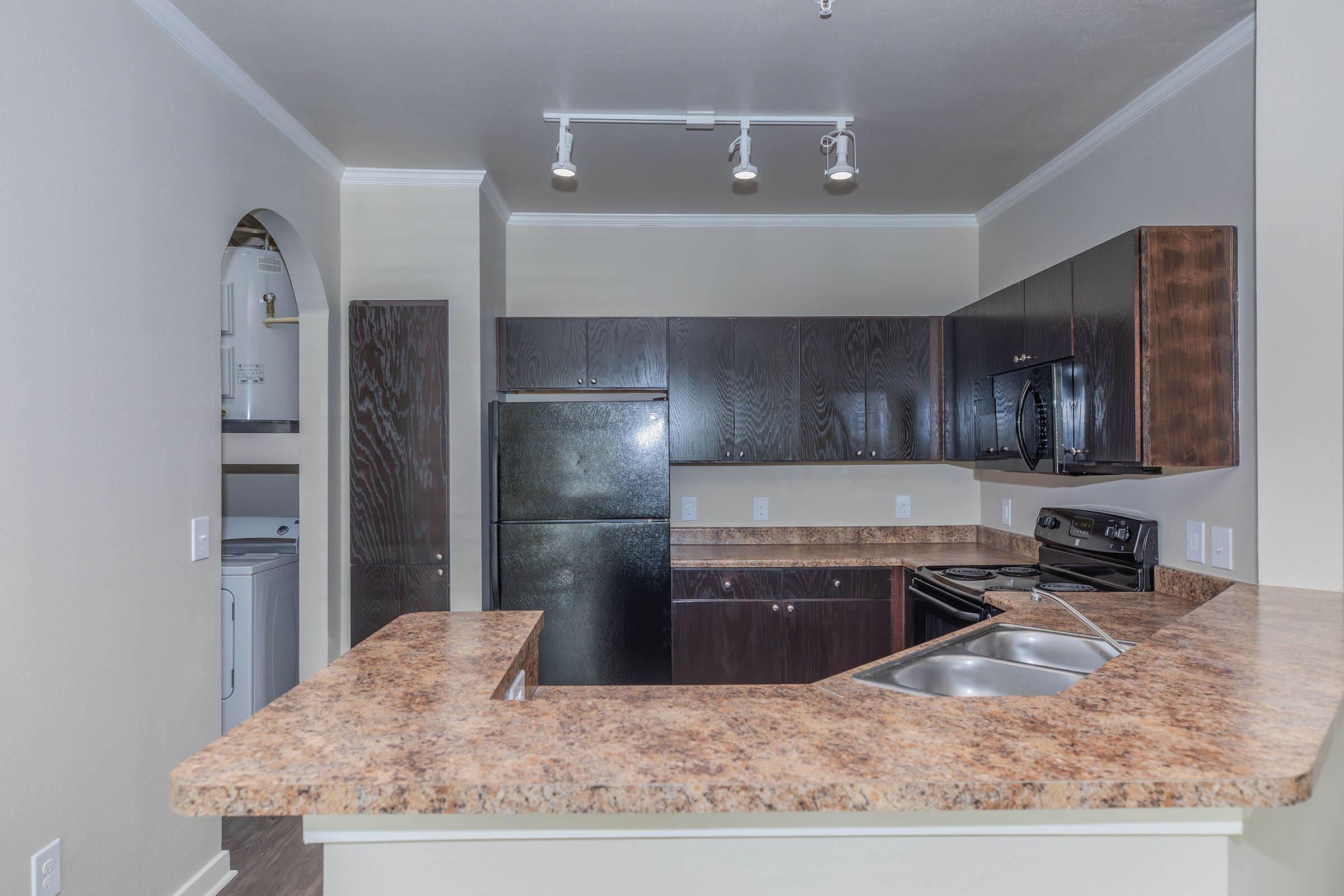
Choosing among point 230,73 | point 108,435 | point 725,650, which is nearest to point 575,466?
point 725,650

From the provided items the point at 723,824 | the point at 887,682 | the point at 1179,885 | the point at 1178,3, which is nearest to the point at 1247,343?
the point at 1178,3

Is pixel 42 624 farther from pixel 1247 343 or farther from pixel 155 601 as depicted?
pixel 1247 343

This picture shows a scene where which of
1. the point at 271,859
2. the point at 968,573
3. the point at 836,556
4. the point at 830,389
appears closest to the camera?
the point at 271,859

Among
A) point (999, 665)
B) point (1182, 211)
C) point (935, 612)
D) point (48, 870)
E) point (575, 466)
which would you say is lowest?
point (48, 870)

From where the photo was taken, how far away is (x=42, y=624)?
62.3 inches

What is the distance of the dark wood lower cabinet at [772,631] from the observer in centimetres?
327

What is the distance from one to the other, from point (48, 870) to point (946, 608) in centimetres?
270

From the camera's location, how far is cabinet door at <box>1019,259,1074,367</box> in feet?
7.95

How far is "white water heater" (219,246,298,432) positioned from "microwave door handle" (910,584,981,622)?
2716 millimetres

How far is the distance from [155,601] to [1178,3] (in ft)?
10.5

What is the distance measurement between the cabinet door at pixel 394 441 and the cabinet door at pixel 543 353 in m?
0.50

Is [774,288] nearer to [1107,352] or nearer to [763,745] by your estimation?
[1107,352]

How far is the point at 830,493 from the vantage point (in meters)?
3.86

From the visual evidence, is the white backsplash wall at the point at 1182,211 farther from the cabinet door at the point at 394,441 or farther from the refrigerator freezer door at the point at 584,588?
the cabinet door at the point at 394,441
